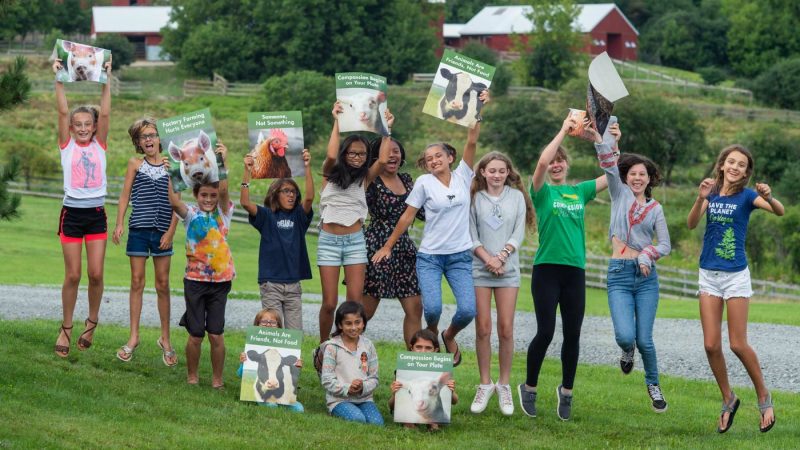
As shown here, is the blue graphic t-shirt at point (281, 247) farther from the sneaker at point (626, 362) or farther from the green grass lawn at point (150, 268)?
the green grass lawn at point (150, 268)

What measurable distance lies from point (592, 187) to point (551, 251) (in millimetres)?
822

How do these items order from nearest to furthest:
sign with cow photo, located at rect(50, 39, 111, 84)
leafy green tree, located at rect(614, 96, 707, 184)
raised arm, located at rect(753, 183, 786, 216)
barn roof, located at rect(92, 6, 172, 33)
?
raised arm, located at rect(753, 183, 786, 216) → sign with cow photo, located at rect(50, 39, 111, 84) → leafy green tree, located at rect(614, 96, 707, 184) → barn roof, located at rect(92, 6, 172, 33)

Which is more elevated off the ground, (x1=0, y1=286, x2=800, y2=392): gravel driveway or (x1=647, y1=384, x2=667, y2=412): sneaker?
(x1=647, y1=384, x2=667, y2=412): sneaker

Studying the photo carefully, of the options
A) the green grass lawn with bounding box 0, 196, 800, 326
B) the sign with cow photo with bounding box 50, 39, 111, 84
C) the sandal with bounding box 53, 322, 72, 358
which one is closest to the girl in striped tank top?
the sign with cow photo with bounding box 50, 39, 111, 84

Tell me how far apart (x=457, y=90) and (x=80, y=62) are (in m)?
3.60

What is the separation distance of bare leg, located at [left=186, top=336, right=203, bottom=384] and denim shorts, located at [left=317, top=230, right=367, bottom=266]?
142 cm

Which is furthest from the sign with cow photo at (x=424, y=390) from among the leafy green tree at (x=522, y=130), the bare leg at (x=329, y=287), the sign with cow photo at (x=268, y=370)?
the leafy green tree at (x=522, y=130)

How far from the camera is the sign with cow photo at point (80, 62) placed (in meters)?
12.4

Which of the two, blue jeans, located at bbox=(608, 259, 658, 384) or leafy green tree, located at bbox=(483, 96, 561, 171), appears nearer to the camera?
blue jeans, located at bbox=(608, 259, 658, 384)

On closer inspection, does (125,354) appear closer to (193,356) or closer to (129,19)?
(193,356)

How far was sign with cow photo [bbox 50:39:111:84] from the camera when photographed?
40.6 feet

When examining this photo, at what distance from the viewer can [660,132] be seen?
201 ft

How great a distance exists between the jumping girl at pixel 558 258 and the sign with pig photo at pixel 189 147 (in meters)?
2.99

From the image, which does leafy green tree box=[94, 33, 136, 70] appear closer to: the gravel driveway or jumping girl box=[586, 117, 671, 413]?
the gravel driveway
